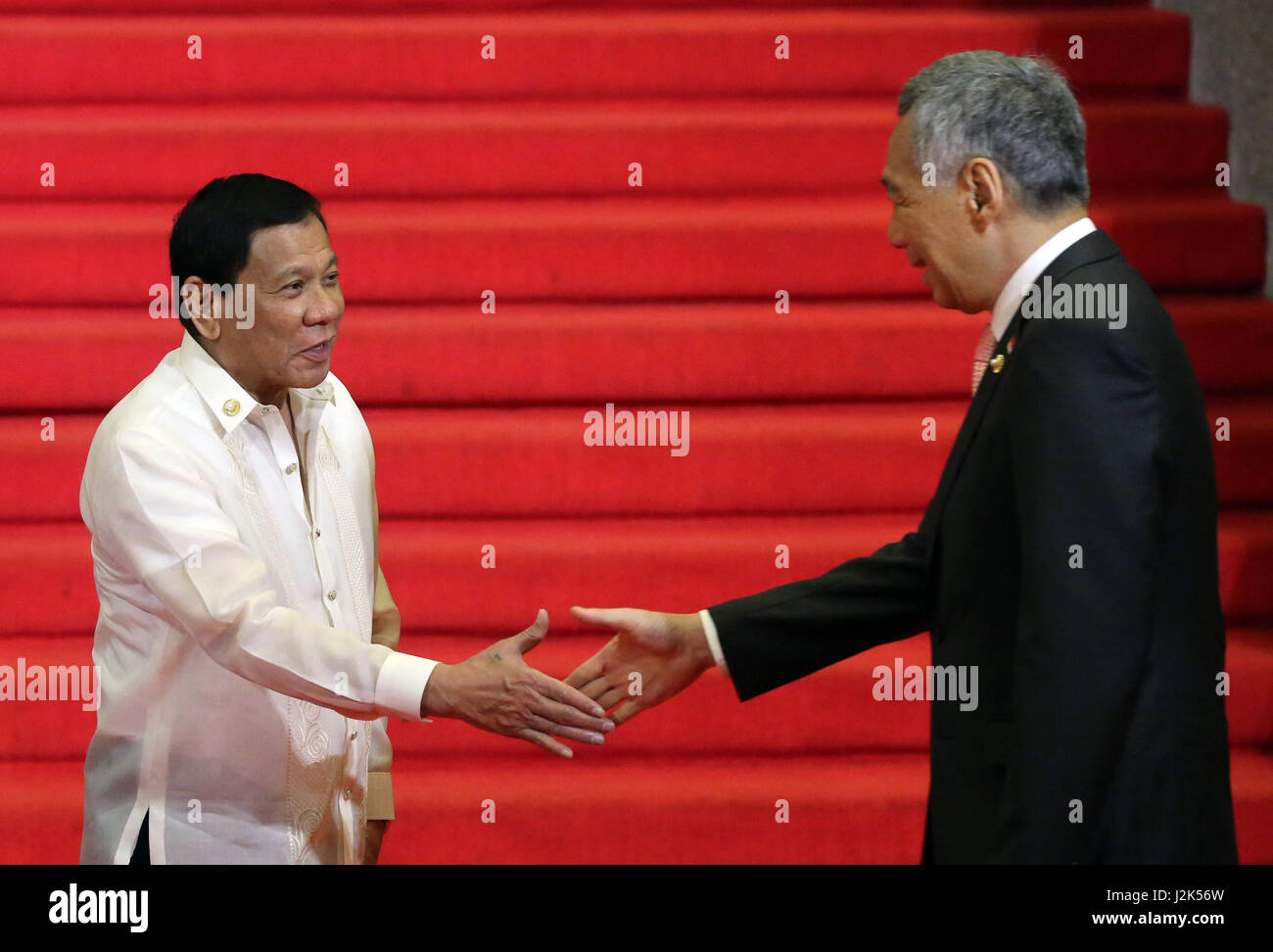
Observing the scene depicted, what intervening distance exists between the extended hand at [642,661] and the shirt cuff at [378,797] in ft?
1.15

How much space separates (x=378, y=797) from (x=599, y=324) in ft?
5.60

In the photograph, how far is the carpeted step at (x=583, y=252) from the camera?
11.5ft

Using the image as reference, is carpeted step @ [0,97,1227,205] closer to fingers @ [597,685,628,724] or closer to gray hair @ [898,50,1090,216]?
fingers @ [597,685,628,724]

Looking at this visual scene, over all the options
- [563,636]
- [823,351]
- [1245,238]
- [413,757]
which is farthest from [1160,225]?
[413,757]

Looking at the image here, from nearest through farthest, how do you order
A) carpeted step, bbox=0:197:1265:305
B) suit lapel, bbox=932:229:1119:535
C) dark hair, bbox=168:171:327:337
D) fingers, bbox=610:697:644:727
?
1. suit lapel, bbox=932:229:1119:535
2. dark hair, bbox=168:171:327:337
3. fingers, bbox=610:697:644:727
4. carpeted step, bbox=0:197:1265:305

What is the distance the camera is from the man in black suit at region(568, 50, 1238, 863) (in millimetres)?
1377

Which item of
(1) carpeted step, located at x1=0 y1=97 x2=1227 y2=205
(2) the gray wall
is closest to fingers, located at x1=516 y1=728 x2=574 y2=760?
(1) carpeted step, located at x1=0 y1=97 x2=1227 y2=205

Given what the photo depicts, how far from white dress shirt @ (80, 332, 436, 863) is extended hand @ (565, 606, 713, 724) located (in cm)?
40

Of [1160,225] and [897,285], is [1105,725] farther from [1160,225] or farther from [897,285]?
[1160,225]

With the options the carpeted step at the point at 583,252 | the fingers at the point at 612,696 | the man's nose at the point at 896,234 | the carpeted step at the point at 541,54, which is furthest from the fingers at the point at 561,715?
the carpeted step at the point at 541,54

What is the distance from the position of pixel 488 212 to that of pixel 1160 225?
1.82m

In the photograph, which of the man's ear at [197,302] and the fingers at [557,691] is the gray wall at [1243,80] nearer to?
the fingers at [557,691]

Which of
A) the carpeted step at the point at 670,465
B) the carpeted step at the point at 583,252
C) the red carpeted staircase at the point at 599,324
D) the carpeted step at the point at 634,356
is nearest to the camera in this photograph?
the red carpeted staircase at the point at 599,324

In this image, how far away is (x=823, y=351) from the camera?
344 cm
